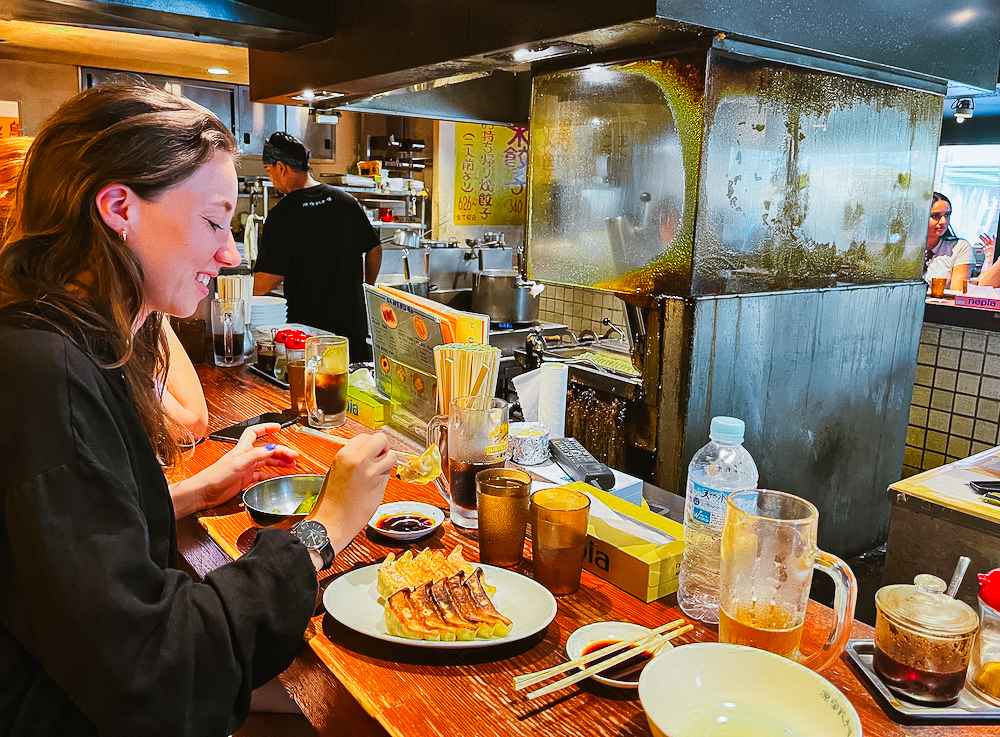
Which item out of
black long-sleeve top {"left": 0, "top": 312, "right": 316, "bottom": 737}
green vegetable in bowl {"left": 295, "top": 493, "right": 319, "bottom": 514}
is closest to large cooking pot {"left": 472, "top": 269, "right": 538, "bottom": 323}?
green vegetable in bowl {"left": 295, "top": 493, "right": 319, "bottom": 514}

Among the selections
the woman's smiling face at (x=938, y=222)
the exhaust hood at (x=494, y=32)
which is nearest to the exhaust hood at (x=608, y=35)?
the exhaust hood at (x=494, y=32)

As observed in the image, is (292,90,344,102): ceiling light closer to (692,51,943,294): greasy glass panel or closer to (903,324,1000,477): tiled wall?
(692,51,943,294): greasy glass panel

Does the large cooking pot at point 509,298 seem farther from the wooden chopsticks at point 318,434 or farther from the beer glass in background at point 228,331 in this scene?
the wooden chopsticks at point 318,434

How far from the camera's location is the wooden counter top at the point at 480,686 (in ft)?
3.19

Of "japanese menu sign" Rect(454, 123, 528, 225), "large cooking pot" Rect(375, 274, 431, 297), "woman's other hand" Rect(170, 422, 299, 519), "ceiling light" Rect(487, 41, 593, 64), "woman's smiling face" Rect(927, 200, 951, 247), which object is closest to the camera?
"woman's other hand" Rect(170, 422, 299, 519)

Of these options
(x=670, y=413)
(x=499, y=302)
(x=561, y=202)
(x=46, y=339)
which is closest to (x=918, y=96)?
(x=561, y=202)

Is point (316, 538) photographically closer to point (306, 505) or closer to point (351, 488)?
point (351, 488)

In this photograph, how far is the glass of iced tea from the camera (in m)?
2.19

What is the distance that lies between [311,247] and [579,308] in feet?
7.15

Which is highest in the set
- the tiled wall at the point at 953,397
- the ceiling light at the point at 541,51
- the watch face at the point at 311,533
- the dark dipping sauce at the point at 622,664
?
the ceiling light at the point at 541,51

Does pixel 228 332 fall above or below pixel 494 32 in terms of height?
below

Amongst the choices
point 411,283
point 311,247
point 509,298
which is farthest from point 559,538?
point 411,283

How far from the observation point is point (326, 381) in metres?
2.19

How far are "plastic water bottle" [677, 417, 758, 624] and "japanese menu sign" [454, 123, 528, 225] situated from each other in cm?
648
